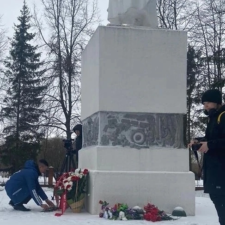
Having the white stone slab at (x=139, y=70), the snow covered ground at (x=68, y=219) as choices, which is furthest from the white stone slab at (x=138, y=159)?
the snow covered ground at (x=68, y=219)

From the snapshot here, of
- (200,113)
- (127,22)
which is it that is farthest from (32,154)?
(127,22)

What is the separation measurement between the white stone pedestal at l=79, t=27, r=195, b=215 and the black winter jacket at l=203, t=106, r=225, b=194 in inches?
112

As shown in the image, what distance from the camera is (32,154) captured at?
30594 mm

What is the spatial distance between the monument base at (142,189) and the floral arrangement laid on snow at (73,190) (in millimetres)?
125

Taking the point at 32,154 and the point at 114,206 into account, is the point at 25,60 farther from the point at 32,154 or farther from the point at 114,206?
the point at 114,206

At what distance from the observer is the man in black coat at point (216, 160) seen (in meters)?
4.86

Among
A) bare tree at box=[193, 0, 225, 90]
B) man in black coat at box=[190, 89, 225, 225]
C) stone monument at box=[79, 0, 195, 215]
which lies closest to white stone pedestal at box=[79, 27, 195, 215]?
stone monument at box=[79, 0, 195, 215]

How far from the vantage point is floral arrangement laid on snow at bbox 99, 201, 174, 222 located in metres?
7.04

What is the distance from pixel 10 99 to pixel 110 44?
23.4 metres

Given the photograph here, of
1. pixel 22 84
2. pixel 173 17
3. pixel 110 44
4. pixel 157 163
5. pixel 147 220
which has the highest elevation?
pixel 173 17

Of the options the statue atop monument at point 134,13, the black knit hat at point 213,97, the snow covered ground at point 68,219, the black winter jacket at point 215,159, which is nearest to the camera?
the black winter jacket at point 215,159

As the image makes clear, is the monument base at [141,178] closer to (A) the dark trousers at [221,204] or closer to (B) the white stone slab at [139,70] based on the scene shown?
(B) the white stone slab at [139,70]

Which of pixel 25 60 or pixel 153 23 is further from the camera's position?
pixel 25 60

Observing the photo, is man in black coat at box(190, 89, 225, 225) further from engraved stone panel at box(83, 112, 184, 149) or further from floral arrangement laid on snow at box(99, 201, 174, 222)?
engraved stone panel at box(83, 112, 184, 149)
